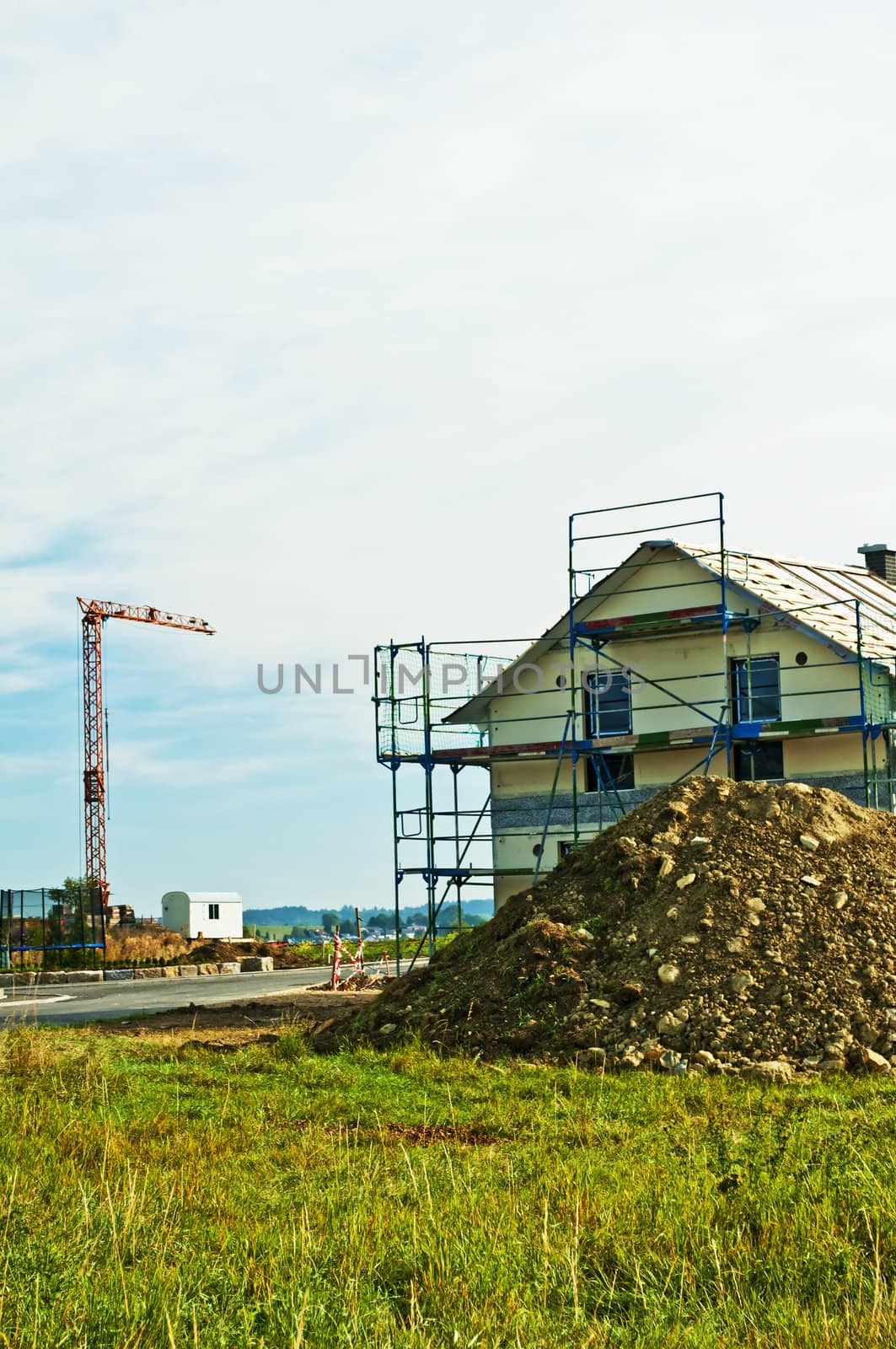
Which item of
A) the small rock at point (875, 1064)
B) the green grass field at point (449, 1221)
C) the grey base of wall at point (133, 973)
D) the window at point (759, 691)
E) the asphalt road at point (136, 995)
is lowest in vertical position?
the grey base of wall at point (133, 973)

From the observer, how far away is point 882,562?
32.5m

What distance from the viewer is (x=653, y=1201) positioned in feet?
23.3

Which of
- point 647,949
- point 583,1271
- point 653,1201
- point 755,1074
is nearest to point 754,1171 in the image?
point 653,1201

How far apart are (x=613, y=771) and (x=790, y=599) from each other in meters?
4.85

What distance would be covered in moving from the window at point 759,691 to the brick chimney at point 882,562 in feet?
26.9

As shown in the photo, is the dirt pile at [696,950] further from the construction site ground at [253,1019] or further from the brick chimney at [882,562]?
the brick chimney at [882,562]

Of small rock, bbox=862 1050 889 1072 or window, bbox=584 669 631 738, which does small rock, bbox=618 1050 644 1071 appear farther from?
window, bbox=584 669 631 738

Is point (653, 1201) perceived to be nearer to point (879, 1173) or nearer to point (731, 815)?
point (879, 1173)

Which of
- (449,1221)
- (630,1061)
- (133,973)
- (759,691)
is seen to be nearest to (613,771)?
(759,691)

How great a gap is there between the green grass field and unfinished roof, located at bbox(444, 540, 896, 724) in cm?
1445

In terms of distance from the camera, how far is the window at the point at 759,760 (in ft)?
81.7

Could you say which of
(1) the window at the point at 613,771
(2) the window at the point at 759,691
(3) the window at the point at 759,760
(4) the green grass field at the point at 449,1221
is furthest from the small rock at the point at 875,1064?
(1) the window at the point at 613,771

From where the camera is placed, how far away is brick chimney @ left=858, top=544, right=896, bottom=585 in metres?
32.4

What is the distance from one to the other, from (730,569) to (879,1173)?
19652 millimetres
